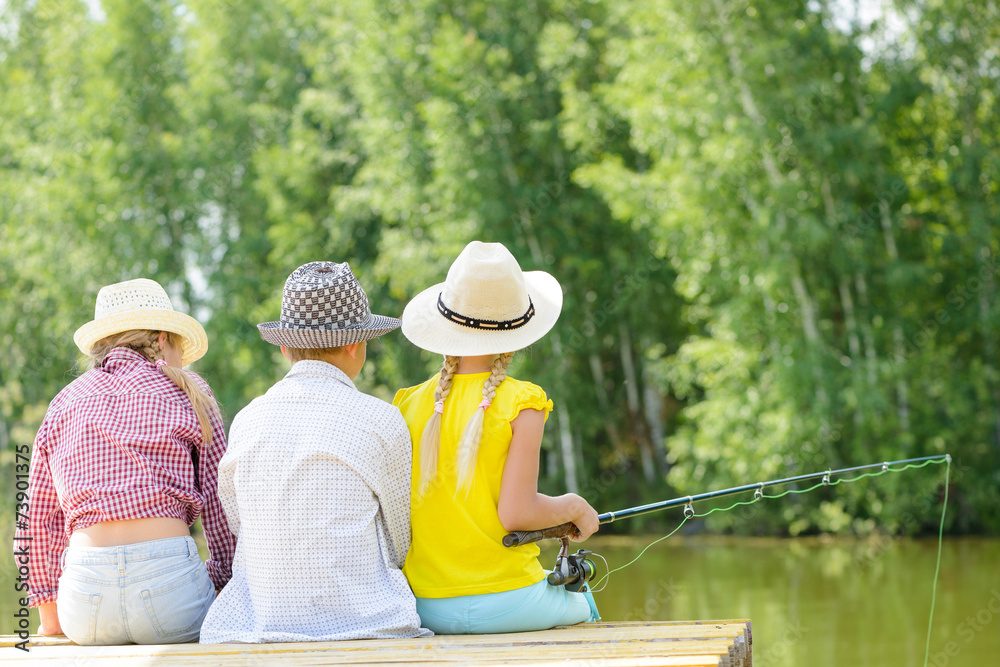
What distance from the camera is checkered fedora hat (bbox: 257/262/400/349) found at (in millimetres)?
2852

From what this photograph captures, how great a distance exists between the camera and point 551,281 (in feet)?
10.8

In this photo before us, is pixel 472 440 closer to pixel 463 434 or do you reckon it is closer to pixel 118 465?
pixel 463 434

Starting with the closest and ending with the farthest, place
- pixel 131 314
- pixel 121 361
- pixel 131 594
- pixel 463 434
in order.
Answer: pixel 463 434 < pixel 131 594 < pixel 121 361 < pixel 131 314

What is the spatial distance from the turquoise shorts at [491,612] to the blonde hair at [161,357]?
81 centimetres

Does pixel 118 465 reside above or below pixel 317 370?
below

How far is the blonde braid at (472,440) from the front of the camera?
276 centimetres

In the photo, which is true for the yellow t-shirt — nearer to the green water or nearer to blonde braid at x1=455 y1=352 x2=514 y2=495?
blonde braid at x1=455 y1=352 x2=514 y2=495

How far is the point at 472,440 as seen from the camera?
276 cm

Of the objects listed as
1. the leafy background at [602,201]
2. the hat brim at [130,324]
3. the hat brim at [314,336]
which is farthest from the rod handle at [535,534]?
the leafy background at [602,201]

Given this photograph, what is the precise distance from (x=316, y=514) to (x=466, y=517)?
0.40 meters

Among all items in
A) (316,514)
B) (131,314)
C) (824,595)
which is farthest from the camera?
(824,595)

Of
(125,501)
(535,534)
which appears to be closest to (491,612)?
(535,534)

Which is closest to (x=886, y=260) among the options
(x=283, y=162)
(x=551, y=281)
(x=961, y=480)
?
(x=961, y=480)

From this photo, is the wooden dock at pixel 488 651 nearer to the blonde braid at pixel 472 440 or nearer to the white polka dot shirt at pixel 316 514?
the white polka dot shirt at pixel 316 514
